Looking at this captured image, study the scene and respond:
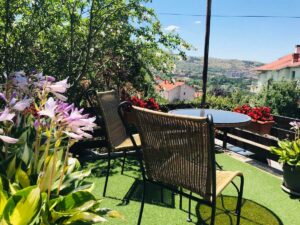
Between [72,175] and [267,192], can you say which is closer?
[72,175]

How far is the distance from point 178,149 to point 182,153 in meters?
0.04

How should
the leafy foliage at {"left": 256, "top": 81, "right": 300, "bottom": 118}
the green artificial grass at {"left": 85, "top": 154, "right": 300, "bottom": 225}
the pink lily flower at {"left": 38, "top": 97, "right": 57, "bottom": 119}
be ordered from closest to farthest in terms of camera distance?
the pink lily flower at {"left": 38, "top": 97, "right": 57, "bottom": 119} → the green artificial grass at {"left": 85, "top": 154, "right": 300, "bottom": 225} → the leafy foliage at {"left": 256, "top": 81, "right": 300, "bottom": 118}

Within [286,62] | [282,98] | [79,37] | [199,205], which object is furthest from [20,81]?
[286,62]

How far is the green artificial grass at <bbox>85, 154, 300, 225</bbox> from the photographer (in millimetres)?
2895

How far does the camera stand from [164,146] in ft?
7.14

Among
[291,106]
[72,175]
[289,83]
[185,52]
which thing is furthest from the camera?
[289,83]

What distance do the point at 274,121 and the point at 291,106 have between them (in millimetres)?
9767

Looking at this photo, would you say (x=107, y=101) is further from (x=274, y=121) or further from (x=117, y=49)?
(x=274, y=121)

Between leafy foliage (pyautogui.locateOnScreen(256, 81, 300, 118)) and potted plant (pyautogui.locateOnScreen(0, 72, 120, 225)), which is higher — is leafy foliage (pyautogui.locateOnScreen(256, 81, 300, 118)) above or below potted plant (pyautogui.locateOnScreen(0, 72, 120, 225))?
below

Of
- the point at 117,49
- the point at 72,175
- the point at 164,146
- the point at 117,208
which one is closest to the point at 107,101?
the point at 117,208

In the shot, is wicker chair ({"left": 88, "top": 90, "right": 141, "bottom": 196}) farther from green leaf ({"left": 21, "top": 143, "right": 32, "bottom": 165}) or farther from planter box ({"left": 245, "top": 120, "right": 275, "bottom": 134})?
planter box ({"left": 245, "top": 120, "right": 275, "bottom": 134})

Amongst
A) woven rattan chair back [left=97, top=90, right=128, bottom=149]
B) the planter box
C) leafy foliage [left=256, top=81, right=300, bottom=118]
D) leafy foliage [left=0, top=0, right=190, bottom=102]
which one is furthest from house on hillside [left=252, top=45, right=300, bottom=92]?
woven rattan chair back [left=97, top=90, right=128, bottom=149]

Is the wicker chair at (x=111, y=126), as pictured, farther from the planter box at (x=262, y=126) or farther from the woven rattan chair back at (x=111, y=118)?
the planter box at (x=262, y=126)

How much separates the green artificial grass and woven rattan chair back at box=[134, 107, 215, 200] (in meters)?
0.71
